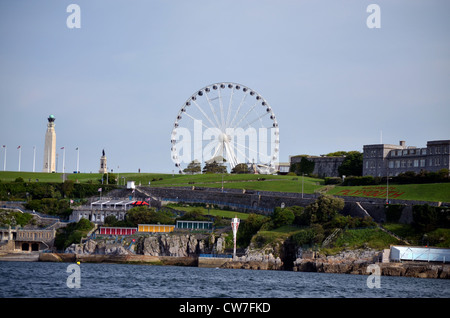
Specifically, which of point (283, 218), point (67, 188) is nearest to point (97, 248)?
point (283, 218)

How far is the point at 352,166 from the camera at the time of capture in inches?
5022

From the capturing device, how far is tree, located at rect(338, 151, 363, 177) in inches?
4998

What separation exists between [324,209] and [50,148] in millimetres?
89631

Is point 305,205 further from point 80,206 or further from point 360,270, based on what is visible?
point 80,206

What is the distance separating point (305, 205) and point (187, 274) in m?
30.4

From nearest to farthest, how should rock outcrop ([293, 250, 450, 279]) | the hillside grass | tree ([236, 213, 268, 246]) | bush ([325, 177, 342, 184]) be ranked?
rock outcrop ([293, 250, 450, 279]) < tree ([236, 213, 268, 246]) < the hillside grass < bush ([325, 177, 342, 184])

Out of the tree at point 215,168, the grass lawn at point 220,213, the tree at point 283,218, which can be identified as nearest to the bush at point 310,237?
the tree at point 283,218

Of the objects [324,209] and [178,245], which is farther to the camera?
[178,245]

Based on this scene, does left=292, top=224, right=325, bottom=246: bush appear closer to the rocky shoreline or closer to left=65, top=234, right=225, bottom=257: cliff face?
the rocky shoreline

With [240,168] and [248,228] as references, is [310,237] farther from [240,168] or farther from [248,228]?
[240,168]

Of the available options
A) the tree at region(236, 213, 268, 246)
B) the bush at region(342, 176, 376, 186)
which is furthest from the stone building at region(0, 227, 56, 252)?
the bush at region(342, 176, 376, 186)

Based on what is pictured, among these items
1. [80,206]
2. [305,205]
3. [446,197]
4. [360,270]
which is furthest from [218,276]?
[80,206]

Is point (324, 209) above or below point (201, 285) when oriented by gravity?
above

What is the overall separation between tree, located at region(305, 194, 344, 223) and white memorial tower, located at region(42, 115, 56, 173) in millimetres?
85825
